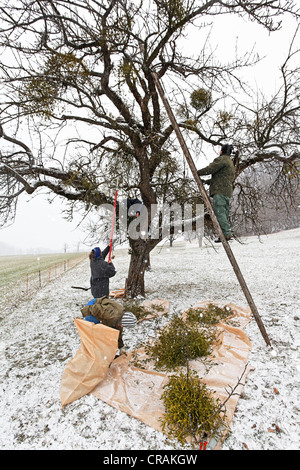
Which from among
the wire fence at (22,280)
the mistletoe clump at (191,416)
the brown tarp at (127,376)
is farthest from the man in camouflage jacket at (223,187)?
the wire fence at (22,280)

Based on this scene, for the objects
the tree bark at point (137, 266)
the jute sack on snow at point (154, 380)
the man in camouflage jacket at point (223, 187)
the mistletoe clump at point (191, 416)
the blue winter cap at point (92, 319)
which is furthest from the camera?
the tree bark at point (137, 266)

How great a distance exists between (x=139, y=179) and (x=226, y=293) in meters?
4.91

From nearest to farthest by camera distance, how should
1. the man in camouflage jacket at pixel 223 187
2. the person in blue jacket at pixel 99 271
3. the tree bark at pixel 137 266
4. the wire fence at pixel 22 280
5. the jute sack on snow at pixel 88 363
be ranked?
the jute sack on snow at pixel 88 363 < the man in camouflage jacket at pixel 223 187 < the person in blue jacket at pixel 99 271 < the tree bark at pixel 137 266 < the wire fence at pixel 22 280

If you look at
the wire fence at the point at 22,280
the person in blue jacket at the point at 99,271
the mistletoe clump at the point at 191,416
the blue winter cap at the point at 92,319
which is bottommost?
the wire fence at the point at 22,280

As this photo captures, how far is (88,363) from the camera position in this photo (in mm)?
3225

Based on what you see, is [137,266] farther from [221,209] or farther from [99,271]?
[221,209]

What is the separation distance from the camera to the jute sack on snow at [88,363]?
10.2 ft

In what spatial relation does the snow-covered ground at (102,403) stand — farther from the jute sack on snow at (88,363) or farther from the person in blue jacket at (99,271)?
the person in blue jacket at (99,271)

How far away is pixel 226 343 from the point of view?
13.5 feet

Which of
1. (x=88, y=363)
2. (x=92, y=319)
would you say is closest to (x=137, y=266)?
(x=92, y=319)

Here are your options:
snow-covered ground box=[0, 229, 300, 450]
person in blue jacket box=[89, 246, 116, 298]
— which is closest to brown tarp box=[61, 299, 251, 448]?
snow-covered ground box=[0, 229, 300, 450]
